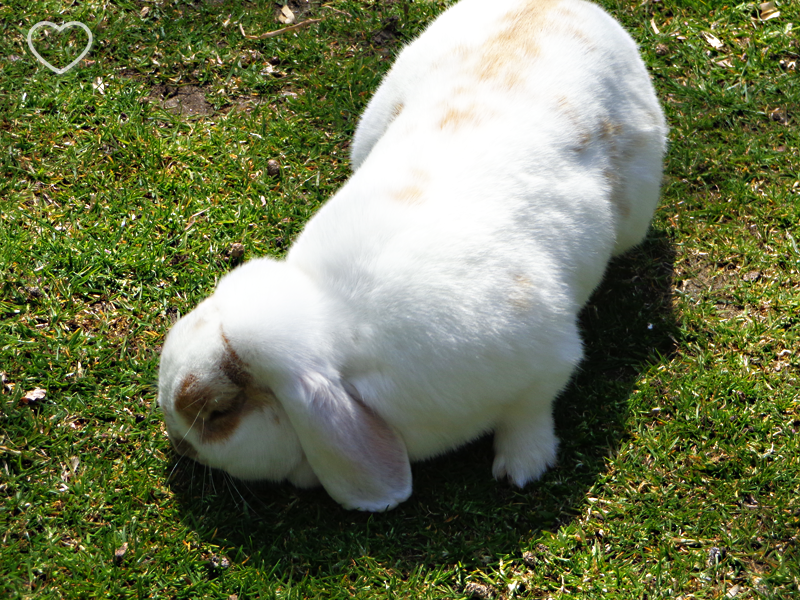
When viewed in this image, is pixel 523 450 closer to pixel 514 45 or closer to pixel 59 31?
pixel 514 45

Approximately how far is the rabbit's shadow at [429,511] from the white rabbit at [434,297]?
12 centimetres

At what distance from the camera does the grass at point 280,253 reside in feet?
10.2

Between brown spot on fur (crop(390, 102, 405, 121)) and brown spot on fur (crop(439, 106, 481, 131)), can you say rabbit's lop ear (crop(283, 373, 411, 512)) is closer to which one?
brown spot on fur (crop(439, 106, 481, 131))

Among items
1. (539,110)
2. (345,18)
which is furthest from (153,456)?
(345,18)

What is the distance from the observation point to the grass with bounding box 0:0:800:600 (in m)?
3.11

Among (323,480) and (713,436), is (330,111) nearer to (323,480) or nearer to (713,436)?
(323,480)

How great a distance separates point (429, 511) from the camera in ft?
10.7

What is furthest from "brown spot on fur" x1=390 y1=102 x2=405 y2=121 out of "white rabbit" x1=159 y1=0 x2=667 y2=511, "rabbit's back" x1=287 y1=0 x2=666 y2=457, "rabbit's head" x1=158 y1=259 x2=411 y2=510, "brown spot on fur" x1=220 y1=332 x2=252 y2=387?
"brown spot on fur" x1=220 y1=332 x2=252 y2=387

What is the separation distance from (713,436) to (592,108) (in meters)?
1.51

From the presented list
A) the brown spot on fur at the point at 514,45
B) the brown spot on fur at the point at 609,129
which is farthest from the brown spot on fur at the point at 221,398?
the brown spot on fur at the point at 609,129

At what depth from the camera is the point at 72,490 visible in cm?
320

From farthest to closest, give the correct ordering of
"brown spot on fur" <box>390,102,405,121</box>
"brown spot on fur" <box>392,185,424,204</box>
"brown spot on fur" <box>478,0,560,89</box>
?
"brown spot on fur" <box>390,102,405,121</box>
"brown spot on fur" <box>478,0,560,89</box>
"brown spot on fur" <box>392,185,424,204</box>

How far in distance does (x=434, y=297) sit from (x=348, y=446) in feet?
1.99

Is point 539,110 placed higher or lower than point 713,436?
higher
